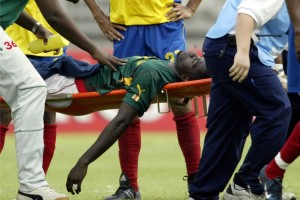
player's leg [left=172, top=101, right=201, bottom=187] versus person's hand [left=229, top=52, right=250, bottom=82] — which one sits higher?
person's hand [left=229, top=52, right=250, bottom=82]

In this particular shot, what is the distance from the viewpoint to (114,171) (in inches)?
475

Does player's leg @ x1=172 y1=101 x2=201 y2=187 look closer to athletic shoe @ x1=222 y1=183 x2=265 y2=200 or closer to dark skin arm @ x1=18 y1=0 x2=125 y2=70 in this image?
athletic shoe @ x1=222 y1=183 x2=265 y2=200

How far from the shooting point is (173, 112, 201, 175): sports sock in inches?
344

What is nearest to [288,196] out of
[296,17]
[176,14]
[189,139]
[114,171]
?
[189,139]

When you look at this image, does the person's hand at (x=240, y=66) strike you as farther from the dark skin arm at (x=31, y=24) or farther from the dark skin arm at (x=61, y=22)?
the dark skin arm at (x=31, y=24)

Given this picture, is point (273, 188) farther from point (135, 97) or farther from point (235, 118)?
point (135, 97)

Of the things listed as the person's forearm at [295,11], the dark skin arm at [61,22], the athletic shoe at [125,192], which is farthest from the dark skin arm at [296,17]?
the athletic shoe at [125,192]

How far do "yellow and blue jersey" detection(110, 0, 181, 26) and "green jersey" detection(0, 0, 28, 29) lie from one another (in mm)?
1965

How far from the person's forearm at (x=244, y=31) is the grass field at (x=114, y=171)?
7.30 ft

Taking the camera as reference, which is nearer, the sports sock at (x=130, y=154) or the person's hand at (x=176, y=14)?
the sports sock at (x=130, y=154)

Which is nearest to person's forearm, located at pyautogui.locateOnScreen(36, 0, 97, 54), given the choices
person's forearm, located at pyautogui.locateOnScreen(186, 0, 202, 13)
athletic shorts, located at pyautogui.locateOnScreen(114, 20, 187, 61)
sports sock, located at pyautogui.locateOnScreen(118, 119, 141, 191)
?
sports sock, located at pyautogui.locateOnScreen(118, 119, 141, 191)

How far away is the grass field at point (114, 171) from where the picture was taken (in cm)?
939

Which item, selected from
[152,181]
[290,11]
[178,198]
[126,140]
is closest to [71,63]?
[126,140]

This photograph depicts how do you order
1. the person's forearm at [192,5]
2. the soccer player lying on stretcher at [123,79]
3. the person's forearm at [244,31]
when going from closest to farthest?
the person's forearm at [244,31]
the soccer player lying on stretcher at [123,79]
the person's forearm at [192,5]
